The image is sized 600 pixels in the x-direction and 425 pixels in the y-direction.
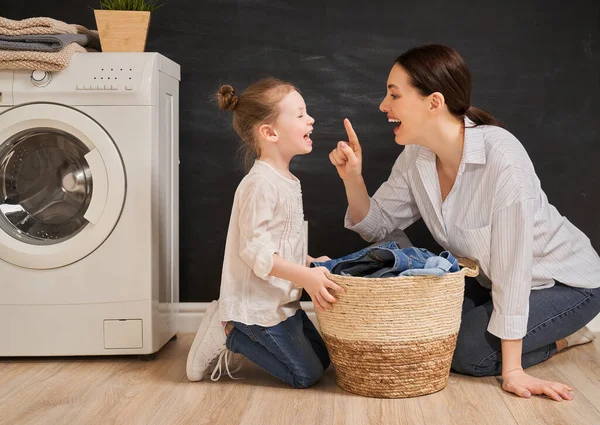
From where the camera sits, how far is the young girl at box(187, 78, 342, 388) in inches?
77.6

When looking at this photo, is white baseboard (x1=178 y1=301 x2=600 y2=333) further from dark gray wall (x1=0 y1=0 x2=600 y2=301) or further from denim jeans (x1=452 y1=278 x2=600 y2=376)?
denim jeans (x1=452 y1=278 x2=600 y2=376)

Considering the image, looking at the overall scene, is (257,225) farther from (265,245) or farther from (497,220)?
(497,220)

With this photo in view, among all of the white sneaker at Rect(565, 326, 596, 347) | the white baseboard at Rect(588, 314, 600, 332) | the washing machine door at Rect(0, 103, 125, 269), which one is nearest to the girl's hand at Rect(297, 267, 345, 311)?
the washing machine door at Rect(0, 103, 125, 269)

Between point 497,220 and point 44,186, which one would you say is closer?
point 497,220

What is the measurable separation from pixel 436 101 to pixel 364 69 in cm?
60

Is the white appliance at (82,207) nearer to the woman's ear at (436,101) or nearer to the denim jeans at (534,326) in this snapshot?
the woman's ear at (436,101)

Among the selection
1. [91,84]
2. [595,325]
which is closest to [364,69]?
[91,84]

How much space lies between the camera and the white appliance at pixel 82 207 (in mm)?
2199

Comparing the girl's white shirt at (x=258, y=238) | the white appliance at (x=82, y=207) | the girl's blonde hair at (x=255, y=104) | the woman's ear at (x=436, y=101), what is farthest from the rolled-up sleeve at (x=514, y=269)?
the white appliance at (x=82, y=207)

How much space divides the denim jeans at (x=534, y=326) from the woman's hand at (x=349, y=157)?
52 cm

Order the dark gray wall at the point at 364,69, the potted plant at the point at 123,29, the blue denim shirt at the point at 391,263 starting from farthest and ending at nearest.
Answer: the dark gray wall at the point at 364,69
the potted plant at the point at 123,29
the blue denim shirt at the point at 391,263

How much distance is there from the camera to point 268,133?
2045 mm

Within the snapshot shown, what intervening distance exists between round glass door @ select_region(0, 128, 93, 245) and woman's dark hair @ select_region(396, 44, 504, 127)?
97 cm

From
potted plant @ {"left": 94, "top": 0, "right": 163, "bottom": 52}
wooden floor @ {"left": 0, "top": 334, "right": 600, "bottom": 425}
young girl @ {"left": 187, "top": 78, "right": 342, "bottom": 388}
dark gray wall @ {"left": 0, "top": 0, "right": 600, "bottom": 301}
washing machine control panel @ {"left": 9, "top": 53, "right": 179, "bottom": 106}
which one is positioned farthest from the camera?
dark gray wall @ {"left": 0, "top": 0, "right": 600, "bottom": 301}
